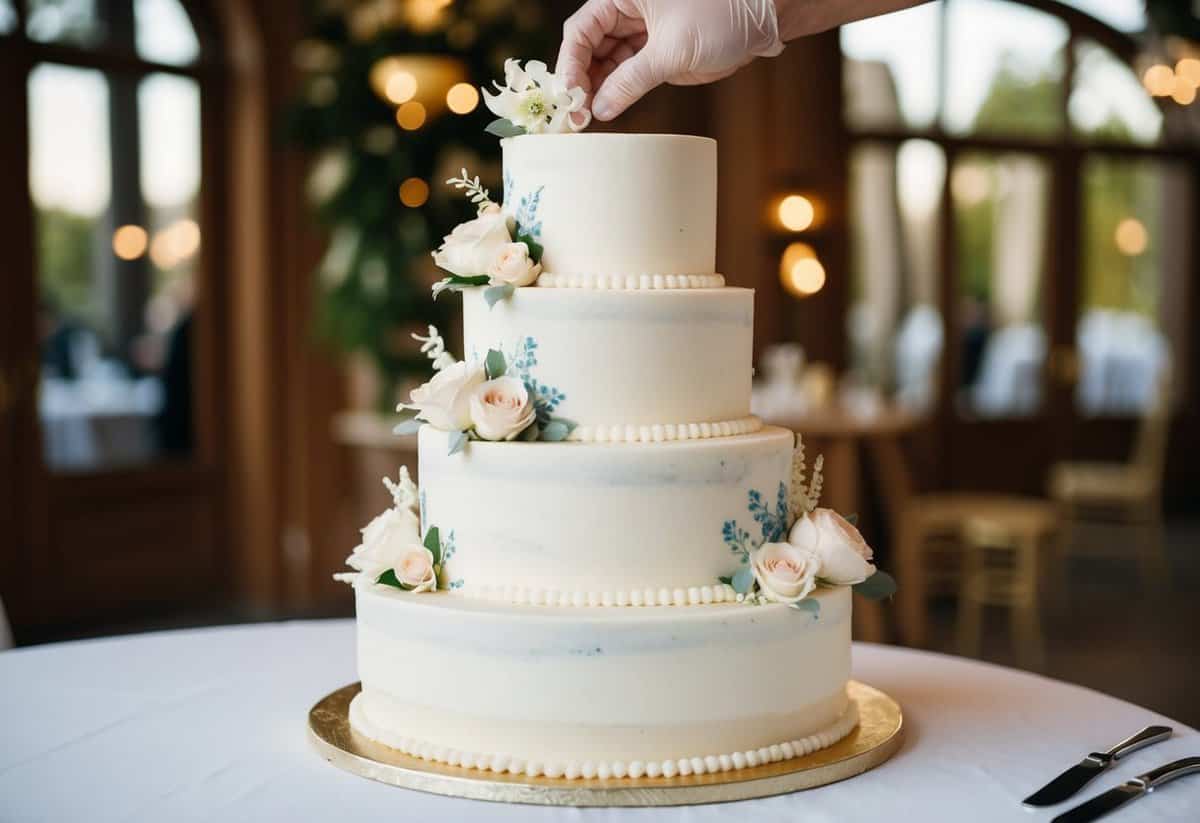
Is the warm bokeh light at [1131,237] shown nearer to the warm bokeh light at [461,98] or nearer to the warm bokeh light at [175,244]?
the warm bokeh light at [461,98]

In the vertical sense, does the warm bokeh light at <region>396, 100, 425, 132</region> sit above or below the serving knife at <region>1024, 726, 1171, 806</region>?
above

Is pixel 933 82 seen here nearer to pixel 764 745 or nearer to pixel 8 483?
pixel 8 483

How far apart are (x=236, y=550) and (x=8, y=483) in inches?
59.6

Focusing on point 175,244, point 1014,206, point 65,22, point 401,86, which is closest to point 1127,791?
point 401,86

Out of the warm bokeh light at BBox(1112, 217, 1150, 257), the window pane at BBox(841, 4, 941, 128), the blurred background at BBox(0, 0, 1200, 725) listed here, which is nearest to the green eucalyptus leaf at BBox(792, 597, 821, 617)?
the blurred background at BBox(0, 0, 1200, 725)

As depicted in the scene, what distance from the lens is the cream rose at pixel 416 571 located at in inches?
81.3

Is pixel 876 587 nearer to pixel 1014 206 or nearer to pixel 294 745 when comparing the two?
pixel 294 745

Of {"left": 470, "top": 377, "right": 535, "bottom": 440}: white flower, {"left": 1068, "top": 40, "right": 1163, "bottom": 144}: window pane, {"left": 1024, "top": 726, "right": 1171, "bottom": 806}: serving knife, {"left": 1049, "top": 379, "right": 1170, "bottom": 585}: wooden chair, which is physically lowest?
{"left": 1049, "top": 379, "right": 1170, "bottom": 585}: wooden chair

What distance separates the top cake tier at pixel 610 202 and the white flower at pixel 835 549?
16.2 inches

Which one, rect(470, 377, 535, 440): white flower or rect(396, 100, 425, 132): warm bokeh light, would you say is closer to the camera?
rect(470, 377, 535, 440): white flower

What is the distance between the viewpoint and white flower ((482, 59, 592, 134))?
2.13 metres

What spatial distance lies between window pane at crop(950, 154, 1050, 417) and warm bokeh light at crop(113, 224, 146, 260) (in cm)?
580

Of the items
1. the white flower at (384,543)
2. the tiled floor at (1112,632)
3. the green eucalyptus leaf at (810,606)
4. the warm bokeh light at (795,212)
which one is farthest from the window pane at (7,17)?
the green eucalyptus leaf at (810,606)

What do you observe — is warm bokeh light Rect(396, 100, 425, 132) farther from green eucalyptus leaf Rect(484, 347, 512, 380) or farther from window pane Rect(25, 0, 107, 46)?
green eucalyptus leaf Rect(484, 347, 512, 380)
